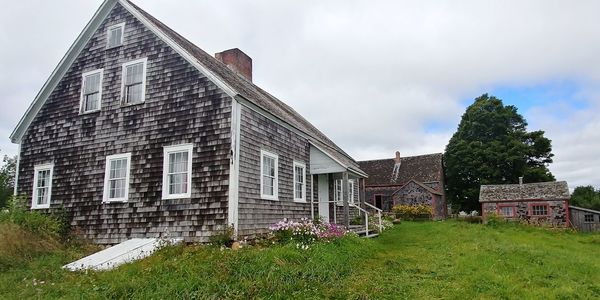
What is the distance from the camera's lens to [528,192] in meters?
31.1

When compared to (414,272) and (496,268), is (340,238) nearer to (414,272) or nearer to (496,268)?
(414,272)

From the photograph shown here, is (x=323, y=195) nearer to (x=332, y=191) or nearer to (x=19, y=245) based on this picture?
(x=332, y=191)

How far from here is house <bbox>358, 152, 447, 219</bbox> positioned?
36906mm

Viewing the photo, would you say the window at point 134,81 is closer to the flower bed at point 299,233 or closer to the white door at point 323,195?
the flower bed at point 299,233

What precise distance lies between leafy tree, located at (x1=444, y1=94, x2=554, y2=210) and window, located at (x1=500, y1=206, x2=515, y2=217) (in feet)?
38.5

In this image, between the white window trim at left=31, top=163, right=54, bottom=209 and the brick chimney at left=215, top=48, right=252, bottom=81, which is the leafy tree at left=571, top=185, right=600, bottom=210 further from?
the white window trim at left=31, top=163, right=54, bottom=209

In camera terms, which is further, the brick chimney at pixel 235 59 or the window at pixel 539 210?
the window at pixel 539 210

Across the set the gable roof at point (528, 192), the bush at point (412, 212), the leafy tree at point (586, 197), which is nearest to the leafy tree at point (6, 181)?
the bush at point (412, 212)

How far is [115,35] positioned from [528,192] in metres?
29.7

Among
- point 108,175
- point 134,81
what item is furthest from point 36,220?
point 134,81

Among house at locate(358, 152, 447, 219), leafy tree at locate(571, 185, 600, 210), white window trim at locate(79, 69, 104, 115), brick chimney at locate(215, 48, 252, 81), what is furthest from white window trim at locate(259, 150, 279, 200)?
leafy tree at locate(571, 185, 600, 210)

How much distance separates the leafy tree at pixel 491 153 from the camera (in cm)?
4306

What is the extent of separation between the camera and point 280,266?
332 inches

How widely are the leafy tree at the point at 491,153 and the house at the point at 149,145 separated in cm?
3265
